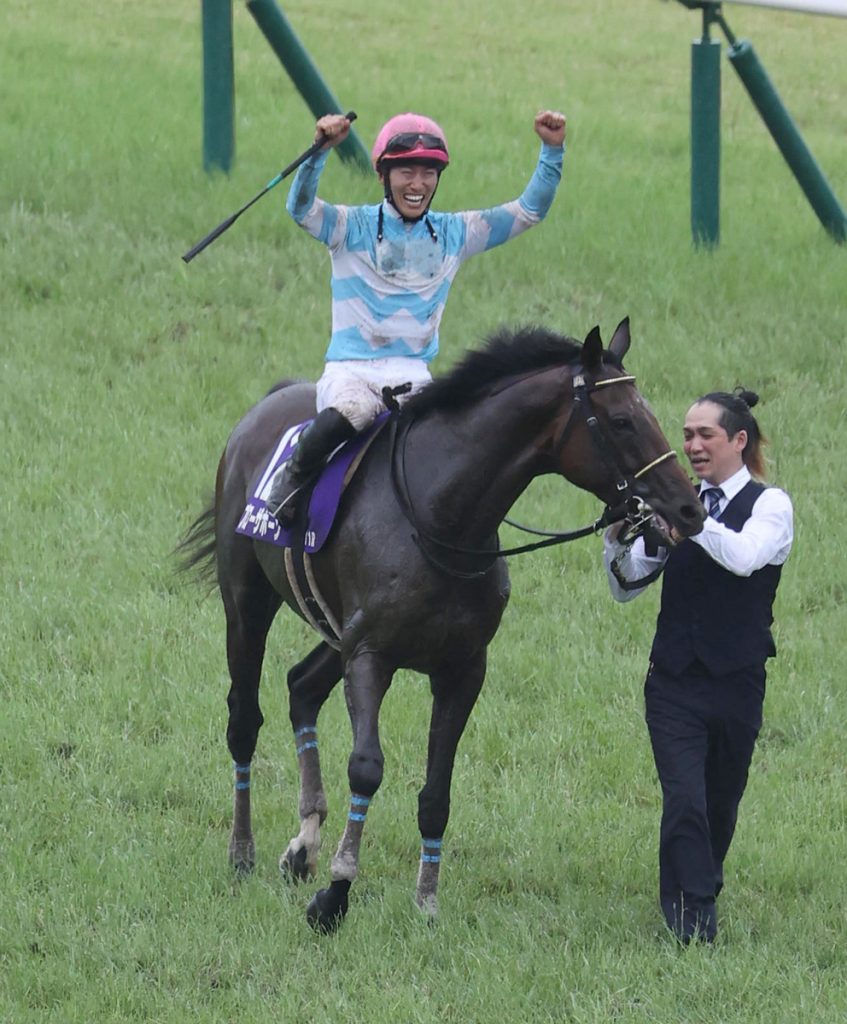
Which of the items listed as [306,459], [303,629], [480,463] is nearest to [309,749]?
[306,459]

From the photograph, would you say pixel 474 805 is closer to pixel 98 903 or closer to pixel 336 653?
pixel 336 653

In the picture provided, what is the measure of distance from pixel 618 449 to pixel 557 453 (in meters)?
0.27

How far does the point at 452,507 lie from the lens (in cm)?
603

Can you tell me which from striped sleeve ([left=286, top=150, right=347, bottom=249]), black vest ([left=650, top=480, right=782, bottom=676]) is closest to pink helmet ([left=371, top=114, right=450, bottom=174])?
striped sleeve ([left=286, top=150, right=347, bottom=249])

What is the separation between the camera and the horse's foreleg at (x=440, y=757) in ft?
20.7

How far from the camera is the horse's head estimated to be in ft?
18.2

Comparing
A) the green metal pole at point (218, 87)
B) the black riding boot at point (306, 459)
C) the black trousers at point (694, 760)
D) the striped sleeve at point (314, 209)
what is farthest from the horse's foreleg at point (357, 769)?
the green metal pole at point (218, 87)

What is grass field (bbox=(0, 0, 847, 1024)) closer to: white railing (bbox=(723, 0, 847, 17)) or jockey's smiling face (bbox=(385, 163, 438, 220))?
white railing (bbox=(723, 0, 847, 17))

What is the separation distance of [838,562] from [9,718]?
5.07m

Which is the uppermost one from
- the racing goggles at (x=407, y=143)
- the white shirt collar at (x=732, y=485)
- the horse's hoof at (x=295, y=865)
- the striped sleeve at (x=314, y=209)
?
the racing goggles at (x=407, y=143)

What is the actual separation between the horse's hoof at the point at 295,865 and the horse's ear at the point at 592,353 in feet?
Answer: 7.86

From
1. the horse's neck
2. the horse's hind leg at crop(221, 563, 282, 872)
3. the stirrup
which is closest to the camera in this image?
the horse's neck

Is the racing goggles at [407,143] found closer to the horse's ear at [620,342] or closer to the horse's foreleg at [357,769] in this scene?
the horse's ear at [620,342]

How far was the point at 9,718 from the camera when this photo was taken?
8.15 metres
